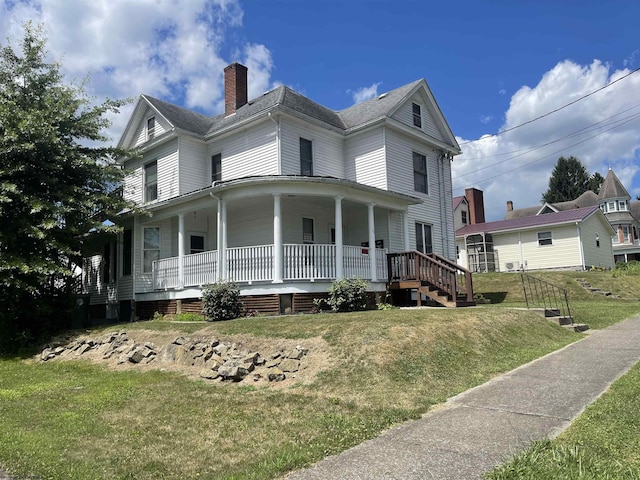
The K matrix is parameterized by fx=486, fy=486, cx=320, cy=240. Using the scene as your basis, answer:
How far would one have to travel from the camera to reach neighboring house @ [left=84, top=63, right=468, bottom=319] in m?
14.6

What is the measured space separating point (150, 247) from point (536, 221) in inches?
1000

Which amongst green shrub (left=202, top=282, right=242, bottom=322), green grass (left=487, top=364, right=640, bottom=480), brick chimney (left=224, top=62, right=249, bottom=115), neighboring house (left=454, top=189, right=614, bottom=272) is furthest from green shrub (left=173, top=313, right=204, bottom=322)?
neighboring house (left=454, top=189, right=614, bottom=272)

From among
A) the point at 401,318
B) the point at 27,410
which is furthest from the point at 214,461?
the point at 401,318

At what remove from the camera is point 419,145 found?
67.5 feet

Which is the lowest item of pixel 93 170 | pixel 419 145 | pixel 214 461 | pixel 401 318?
pixel 214 461

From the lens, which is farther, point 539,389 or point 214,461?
point 539,389

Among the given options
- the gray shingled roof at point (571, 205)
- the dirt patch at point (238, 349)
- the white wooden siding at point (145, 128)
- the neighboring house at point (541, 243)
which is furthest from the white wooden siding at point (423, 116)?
the gray shingled roof at point (571, 205)

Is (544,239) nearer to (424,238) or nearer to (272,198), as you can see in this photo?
(424,238)

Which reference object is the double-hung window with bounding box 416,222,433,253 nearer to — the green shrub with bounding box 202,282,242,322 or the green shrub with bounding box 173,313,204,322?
the green shrub with bounding box 202,282,242,322

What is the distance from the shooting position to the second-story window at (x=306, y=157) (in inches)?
712

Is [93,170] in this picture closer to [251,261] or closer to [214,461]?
[251,261]

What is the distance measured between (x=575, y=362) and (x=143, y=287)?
576 inches

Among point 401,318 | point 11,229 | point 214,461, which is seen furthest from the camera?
point 11,229

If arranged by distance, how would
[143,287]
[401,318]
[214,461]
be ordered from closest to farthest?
[214,461], [401,318], [143,287]
